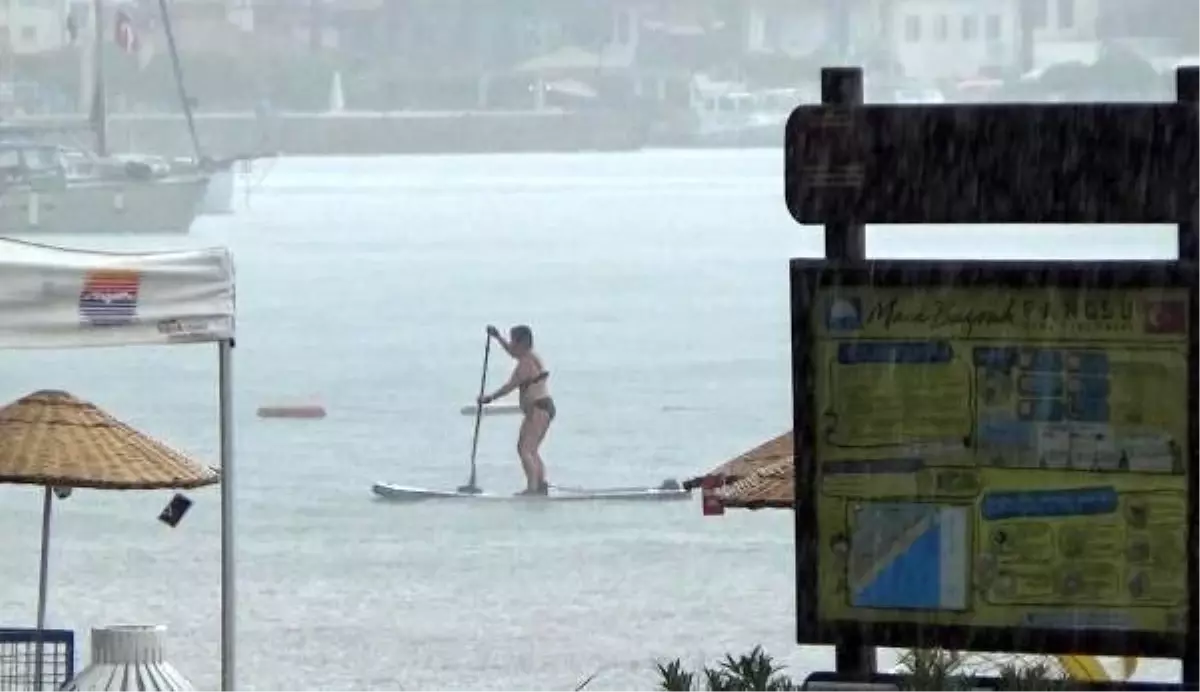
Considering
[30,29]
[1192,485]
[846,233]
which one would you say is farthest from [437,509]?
[30,29]

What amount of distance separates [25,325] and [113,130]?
14960 centimetres

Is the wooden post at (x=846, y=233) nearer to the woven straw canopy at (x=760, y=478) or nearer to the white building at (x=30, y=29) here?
the woven straw canopy at (x=760, y=478)

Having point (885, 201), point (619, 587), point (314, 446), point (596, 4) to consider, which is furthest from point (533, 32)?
point (885, 201)

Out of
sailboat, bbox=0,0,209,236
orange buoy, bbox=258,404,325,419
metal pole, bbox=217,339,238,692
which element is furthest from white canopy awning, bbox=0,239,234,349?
sailboat, bbox=0,0,209,236

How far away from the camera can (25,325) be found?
8.78m

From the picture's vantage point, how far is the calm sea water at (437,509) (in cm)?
1582

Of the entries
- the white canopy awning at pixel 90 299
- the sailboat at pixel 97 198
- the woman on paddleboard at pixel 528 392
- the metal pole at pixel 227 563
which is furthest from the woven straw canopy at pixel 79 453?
the sailboat at pixel 97 198

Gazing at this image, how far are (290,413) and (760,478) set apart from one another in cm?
2708

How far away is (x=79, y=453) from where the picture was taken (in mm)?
9023

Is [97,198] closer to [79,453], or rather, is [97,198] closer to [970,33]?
[970,33]

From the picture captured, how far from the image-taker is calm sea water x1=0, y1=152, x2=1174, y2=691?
15.8 metres

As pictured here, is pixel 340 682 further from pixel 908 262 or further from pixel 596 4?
pixel 596 4

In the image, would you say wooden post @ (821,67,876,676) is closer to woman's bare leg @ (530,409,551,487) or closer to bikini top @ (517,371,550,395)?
bikini top @ (517,371,550,395)

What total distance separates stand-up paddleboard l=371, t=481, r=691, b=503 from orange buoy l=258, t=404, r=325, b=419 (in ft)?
32.6
